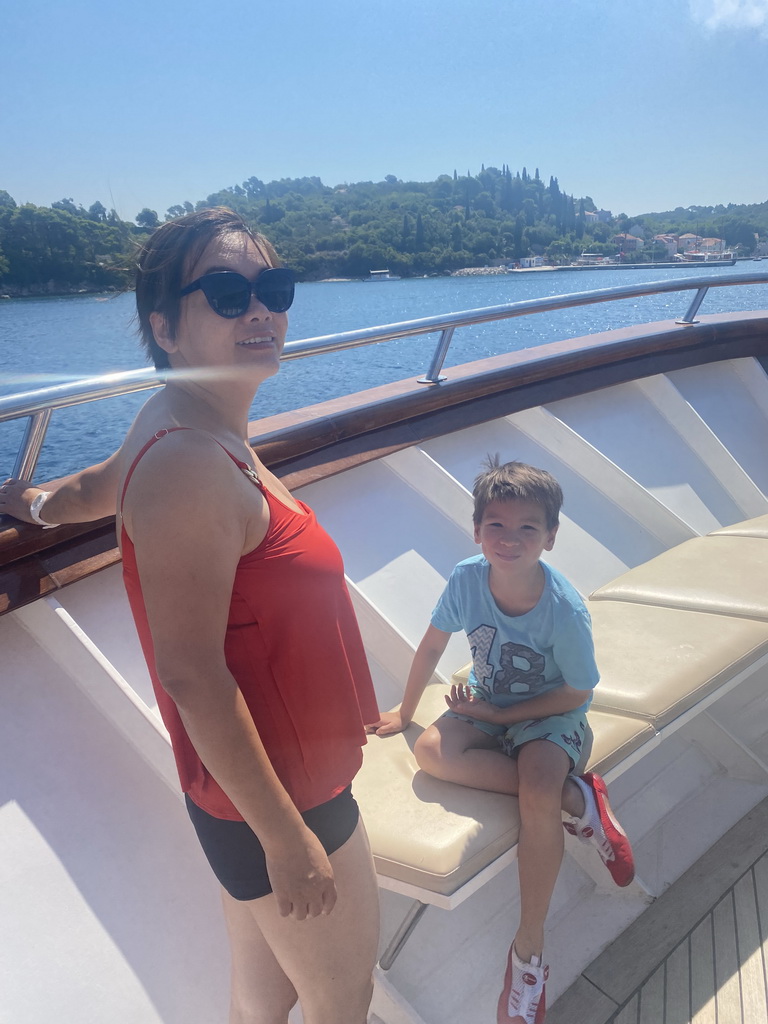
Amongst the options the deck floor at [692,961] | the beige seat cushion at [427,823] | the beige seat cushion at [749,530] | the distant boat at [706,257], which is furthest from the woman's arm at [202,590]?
the distant boat at [706,257]

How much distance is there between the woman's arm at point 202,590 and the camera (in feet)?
3.05

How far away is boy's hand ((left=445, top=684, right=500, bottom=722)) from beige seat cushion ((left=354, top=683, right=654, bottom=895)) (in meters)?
0.14

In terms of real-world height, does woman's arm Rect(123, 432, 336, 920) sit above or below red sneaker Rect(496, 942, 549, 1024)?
above

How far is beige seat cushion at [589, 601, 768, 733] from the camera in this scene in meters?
1.92

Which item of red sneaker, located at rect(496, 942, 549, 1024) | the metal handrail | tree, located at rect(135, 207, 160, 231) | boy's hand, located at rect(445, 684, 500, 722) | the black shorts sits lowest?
red sneaker, located at rect(496, 942, 549, 1024)

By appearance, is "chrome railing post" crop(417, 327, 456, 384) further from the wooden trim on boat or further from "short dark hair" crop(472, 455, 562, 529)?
"short dark hair" crop(472, 455, 562, 529)

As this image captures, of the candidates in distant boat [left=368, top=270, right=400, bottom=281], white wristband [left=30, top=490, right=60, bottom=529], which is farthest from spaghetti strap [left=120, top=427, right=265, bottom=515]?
distant boat [left=368, top=270, right=400, bottom=281]

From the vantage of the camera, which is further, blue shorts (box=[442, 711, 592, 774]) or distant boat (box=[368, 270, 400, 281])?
distant boat (box=[368, 270, 400, 281])

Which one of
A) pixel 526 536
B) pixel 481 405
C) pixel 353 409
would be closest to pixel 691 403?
pixel 481 405

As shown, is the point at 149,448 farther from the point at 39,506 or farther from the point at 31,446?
the point at 31,446

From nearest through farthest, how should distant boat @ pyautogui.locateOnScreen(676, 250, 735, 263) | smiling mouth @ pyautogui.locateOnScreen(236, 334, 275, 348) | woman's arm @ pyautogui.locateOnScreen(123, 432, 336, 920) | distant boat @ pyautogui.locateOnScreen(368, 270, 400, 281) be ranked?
woman's arm @ pyautogui.locateOnScreen(123, 432, 336, 920), smiling mouth @ pyautogui.locateOnScreen(236, 334, 275, 348), distant boat @ pyautogui.locateOnScreen(368, 270, 400, 281), distant boat @ pyautogui.locateOnScreen(676, 250, 735, 263)

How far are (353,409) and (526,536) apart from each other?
1.23m

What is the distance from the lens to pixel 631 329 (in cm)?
434

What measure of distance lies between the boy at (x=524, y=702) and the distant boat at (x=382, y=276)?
1.91m
